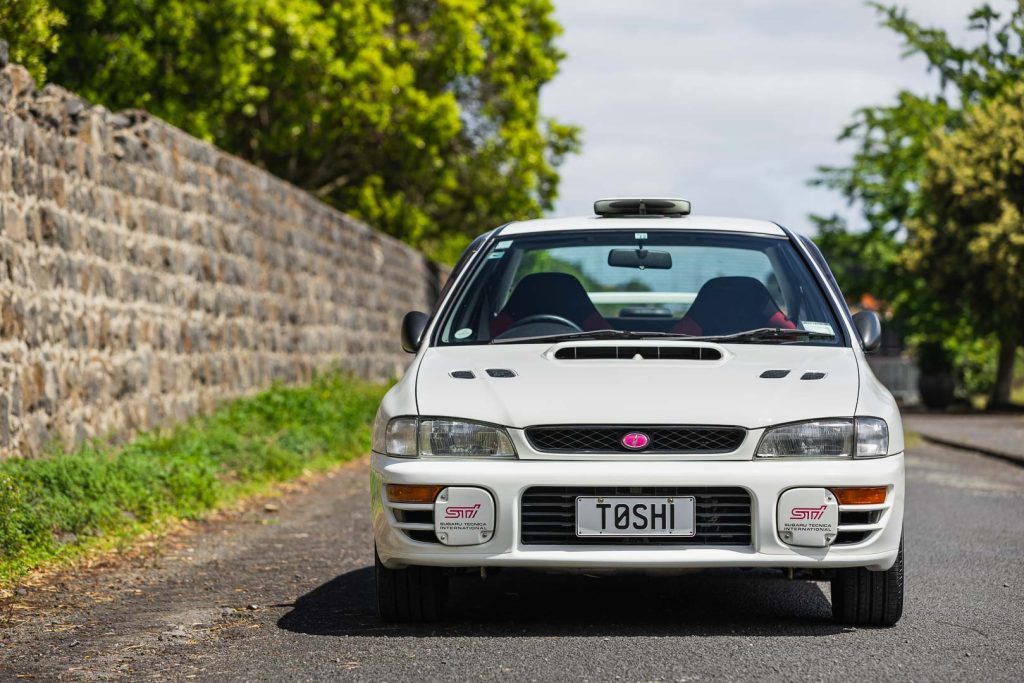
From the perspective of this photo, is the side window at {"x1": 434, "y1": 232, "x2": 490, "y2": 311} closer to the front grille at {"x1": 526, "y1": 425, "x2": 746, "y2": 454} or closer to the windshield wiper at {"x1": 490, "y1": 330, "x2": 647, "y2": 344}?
the windshield wiper at {"x1": 490, "y1": 330, "x2": 647, "y2": 344}

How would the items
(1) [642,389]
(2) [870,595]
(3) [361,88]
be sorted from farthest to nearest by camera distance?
1. (3) [361,88]
2. (2) [870,595]
3. (1) [642,389]

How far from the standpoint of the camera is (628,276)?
23.1 feet

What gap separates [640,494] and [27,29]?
22.2ft

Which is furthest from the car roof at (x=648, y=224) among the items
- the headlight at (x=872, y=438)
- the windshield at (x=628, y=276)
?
the headlight at (x=872, y=438)

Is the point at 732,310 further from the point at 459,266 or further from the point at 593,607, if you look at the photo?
the point at 593,607

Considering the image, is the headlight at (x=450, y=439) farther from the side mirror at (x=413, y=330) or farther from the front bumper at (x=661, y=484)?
the side mirror at (x=413, y=330)

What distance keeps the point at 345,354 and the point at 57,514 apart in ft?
38.5

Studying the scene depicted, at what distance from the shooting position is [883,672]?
4.87 m

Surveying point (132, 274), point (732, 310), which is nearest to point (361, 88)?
point (132, 274)

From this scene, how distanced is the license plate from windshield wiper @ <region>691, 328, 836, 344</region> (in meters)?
1.01

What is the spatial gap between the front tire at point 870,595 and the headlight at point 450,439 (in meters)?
1.36

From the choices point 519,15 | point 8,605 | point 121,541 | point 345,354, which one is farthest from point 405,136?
point 8,605

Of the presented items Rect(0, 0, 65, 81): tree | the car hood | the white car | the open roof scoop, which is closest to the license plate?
the white car

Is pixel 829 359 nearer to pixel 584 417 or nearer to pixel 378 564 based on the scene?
pixel 584 417
